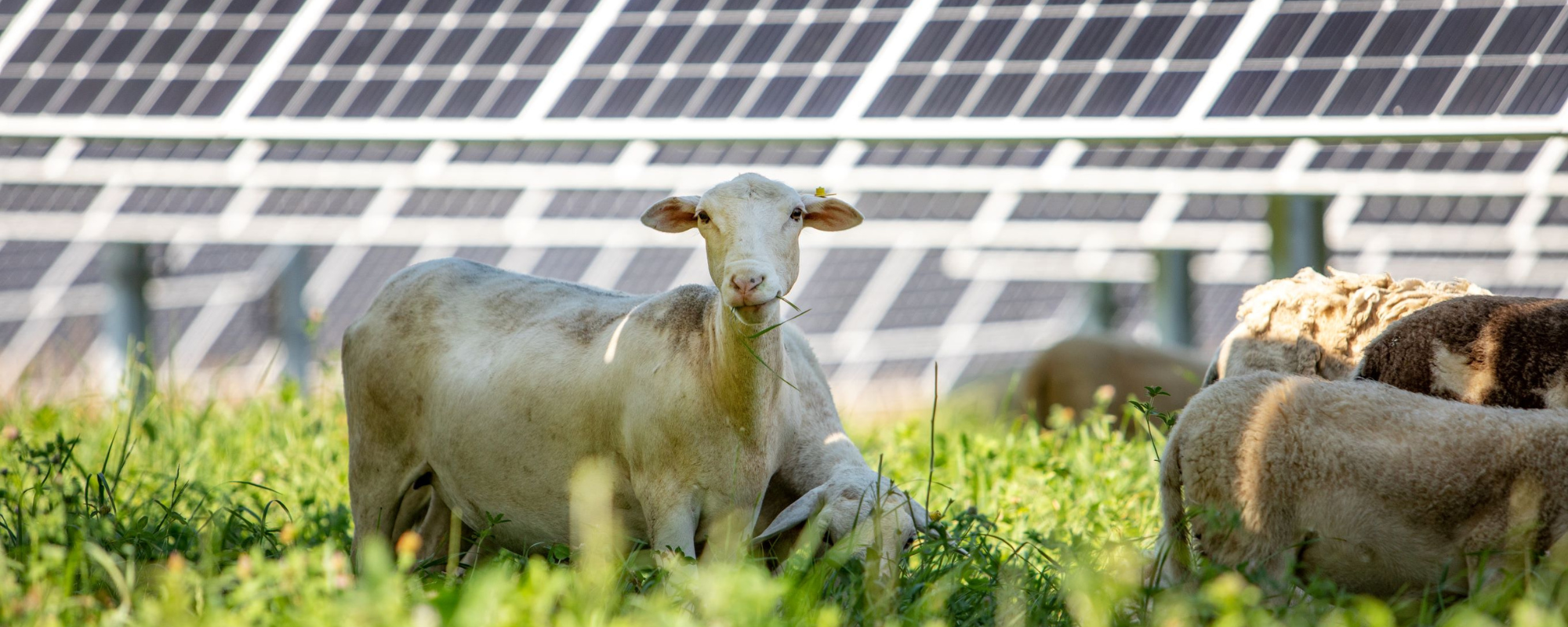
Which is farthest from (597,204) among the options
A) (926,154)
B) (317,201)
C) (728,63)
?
(728,63)

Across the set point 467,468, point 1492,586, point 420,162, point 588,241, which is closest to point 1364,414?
point 1492,586

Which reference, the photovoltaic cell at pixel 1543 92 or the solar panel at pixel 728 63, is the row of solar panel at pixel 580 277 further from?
the photovoltaic cell at pixel 1543 92

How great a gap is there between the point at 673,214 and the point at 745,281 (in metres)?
0.74

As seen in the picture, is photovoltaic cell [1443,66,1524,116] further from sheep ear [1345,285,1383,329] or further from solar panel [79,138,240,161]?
solar panel [79,138,240,161]

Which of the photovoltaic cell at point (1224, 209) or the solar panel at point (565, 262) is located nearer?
the photovoltaic cell at point (1224, 209)

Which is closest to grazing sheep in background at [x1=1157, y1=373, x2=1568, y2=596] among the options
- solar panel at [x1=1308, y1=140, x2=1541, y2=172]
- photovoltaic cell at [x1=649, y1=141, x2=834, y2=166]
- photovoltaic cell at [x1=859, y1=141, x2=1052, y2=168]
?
solar panel at [x1=1308, y1=140, x2=1541, y2=172]

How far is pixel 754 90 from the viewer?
7.70m

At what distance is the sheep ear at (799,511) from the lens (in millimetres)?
3646

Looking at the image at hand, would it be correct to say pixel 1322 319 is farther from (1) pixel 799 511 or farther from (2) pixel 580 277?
(2) pixel 580 277

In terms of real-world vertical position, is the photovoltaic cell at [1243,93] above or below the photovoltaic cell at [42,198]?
above

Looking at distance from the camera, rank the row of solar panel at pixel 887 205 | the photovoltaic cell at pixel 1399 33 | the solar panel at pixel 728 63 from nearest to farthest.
Result: the photovoltaic cell at pixel 1399 33
the solar panel at pixel 728 63
the row of solar panel at pixel 887 205

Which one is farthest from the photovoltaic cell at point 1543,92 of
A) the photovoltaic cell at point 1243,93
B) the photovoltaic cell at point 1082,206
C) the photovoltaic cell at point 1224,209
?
the photovoltaic cell at point 1224,209

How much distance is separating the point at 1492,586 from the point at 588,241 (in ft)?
33.7

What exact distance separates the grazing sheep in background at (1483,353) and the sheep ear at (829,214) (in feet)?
5.03
